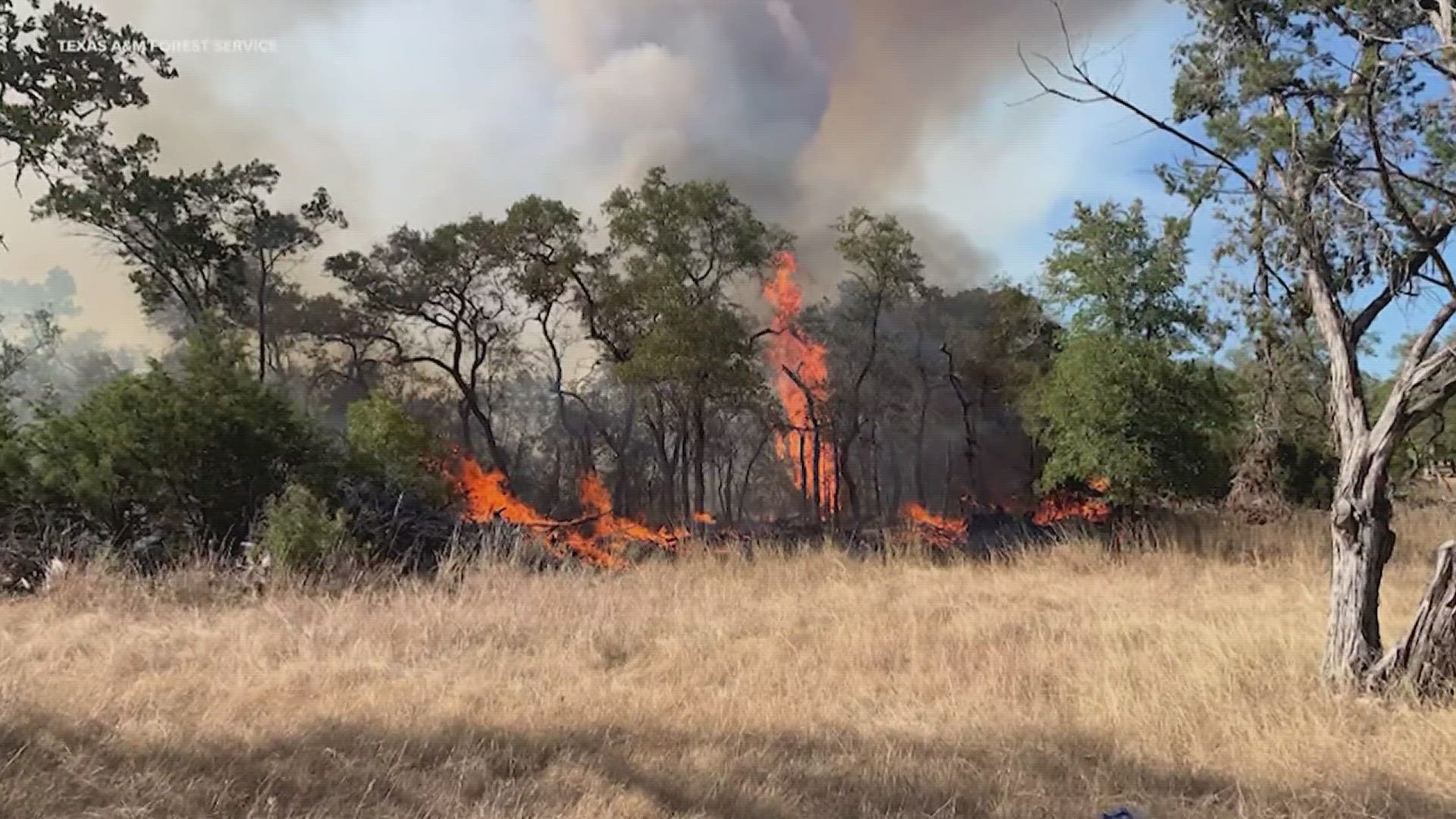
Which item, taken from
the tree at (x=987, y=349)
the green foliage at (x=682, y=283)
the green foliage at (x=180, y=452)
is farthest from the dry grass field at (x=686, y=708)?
the tree at (x=987, y=349)

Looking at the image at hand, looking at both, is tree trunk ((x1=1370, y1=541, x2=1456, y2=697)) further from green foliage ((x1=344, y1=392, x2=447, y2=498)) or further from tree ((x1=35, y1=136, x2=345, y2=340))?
tree ((x1=35, y1=136, x2=345, y2=340))

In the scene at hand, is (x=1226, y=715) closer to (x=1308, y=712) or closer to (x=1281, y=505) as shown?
(x=1308, y=712)

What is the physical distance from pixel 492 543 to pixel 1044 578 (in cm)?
634

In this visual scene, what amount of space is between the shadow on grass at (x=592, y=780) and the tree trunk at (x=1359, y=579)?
1.41 meters

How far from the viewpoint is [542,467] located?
129 ft

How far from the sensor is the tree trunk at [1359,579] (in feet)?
15.9

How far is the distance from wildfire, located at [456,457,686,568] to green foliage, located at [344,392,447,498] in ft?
3.23

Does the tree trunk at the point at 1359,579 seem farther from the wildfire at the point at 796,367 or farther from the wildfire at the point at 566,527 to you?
the wildfire at the point at 796,367

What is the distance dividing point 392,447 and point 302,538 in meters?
6.16

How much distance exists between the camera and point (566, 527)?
1500cm

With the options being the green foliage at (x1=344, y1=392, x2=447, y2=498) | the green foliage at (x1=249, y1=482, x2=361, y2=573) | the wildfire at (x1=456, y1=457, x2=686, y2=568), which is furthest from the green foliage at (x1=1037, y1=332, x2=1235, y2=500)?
the green foliage at (x1=249, y1=482, x2=361, y2=573)

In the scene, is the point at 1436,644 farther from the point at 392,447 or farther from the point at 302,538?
the point at 392,447

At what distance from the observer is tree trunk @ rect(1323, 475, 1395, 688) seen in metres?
4.84

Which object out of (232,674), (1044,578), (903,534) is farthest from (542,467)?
(232,674)
